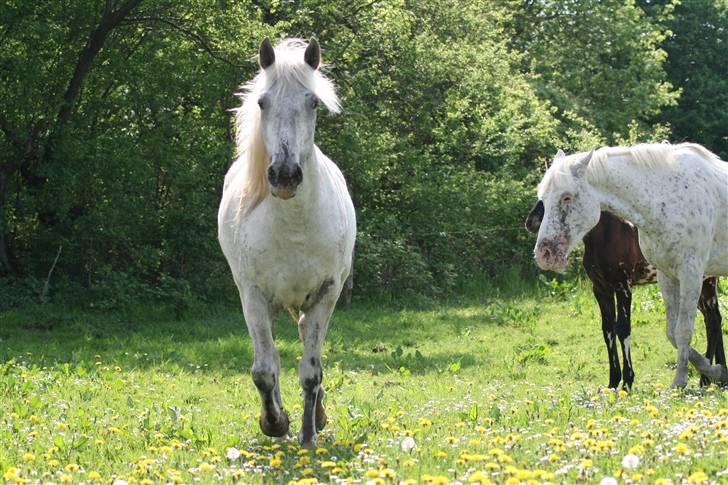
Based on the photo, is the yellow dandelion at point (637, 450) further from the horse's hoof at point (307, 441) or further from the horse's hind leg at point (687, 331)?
the horse's hind leg at point (687, 331)

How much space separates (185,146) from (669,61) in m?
28.5

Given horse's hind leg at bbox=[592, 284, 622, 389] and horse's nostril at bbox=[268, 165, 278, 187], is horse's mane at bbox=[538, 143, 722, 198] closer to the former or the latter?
horse's hind leg at bbox=[592, 284, 622, 389]

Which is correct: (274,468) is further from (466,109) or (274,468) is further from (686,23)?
(686,23)

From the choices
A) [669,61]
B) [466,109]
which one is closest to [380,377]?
[466,109]

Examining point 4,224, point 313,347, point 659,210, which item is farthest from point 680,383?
point 4,224

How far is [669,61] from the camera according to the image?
133 feet

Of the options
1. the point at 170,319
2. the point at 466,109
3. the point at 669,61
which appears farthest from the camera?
the point at 669,61

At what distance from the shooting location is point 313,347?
6621mm

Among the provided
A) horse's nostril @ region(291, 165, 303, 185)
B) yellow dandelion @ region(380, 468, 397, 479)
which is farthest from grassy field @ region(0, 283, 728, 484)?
horse's nostril @ region(291, 165, 303, 185)

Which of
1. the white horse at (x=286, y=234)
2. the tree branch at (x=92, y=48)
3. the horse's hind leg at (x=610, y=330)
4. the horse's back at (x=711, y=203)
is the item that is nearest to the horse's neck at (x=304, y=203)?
the white horse at (x=286, y=234)

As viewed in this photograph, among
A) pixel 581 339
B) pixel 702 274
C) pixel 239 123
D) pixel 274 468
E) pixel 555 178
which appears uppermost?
pixel 239 123

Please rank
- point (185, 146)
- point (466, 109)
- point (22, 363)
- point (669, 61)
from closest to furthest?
Answer: point (22, 363) < point (185, 146) < point (466, 109) < point (669, 61)

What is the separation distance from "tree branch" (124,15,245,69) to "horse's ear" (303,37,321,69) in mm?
10890

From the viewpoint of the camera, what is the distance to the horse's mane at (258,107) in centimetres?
613
